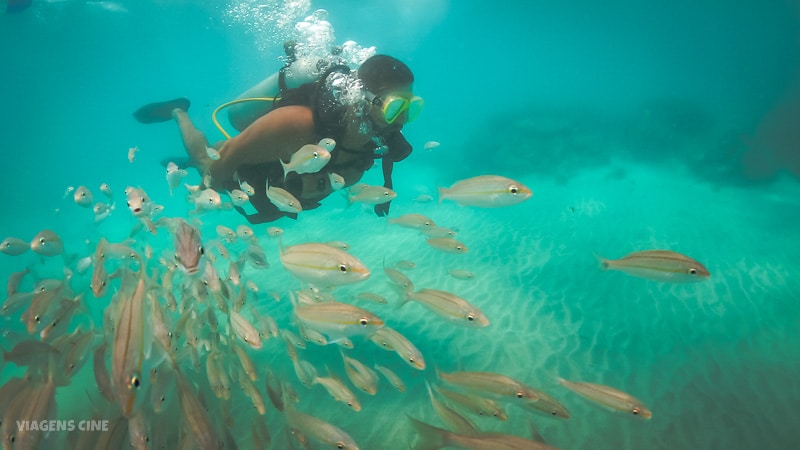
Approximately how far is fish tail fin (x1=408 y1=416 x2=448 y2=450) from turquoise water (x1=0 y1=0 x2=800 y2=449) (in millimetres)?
1384

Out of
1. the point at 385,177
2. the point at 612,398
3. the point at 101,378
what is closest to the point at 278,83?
the point at 385,177

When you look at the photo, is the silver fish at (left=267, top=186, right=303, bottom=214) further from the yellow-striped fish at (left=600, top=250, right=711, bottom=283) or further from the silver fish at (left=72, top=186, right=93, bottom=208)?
the silver fish at (left=72, top=186, right=93, bottom=208)

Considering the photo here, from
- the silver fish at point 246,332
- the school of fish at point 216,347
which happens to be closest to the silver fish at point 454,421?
the school of fish at point 216,347

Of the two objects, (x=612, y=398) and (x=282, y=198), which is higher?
(x=282, y=198)

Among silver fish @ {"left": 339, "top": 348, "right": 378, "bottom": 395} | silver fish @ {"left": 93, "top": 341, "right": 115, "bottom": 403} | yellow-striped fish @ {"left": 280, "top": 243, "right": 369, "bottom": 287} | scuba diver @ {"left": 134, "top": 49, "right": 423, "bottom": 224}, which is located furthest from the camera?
scuba diver @ {"left": 134, "top": 49, "right": 423, "bottom": 224}

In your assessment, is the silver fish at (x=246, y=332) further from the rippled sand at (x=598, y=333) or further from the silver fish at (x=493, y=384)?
the rippled sand at (x=598, y=333)

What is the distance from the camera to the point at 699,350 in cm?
591

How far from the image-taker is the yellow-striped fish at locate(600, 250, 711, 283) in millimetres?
2980

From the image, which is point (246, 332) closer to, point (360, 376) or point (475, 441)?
point (360, 376)

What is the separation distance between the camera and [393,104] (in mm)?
4207

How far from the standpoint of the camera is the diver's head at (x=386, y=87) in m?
4.42

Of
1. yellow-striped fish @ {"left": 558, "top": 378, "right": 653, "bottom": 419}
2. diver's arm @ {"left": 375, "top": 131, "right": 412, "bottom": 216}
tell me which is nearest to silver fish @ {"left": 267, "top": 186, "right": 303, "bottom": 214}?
diver's arm @ {"left": 375, "top": 131, "right": 412, "bottom": 216}

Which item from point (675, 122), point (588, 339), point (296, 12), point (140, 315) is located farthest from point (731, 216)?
point (296, 12)

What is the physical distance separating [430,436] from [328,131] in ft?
12.5
